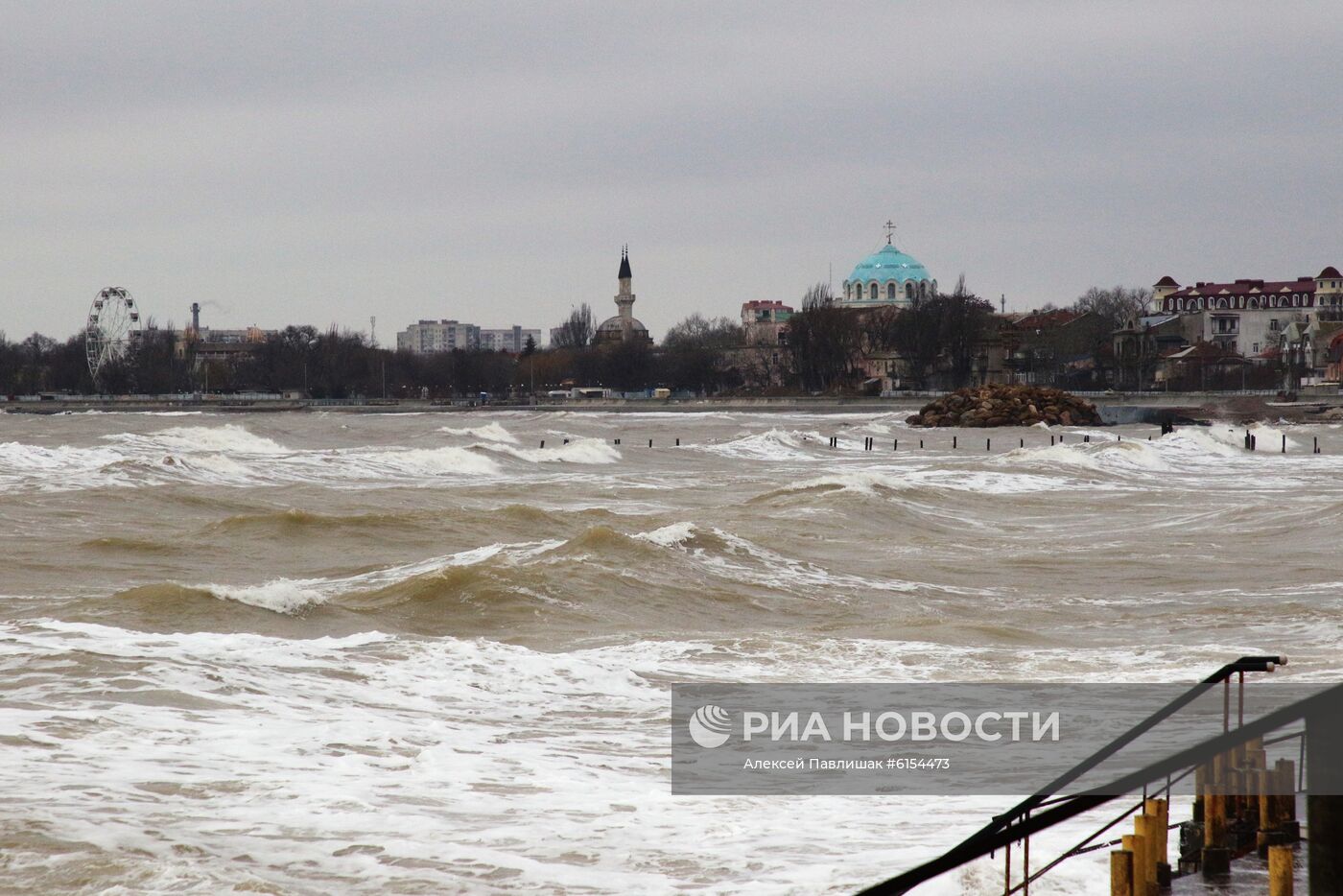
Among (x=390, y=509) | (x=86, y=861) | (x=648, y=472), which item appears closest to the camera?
(x=86, y=861)

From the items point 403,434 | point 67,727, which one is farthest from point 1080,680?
point 403,434

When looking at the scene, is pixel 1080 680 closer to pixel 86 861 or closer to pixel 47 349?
pixel 86 861

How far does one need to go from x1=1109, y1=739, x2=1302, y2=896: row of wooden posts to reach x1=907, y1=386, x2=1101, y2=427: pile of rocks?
76.7 metres

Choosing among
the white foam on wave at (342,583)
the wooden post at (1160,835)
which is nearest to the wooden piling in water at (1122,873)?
the wooden post at (1160,835)

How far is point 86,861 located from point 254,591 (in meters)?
8.25

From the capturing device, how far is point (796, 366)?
5162 inches

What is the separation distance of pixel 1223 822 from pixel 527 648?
744 centimetres

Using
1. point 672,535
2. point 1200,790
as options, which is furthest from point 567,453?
point 1200,790

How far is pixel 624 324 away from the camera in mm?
173000

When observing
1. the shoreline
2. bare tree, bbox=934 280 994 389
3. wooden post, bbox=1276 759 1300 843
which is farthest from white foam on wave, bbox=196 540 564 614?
bare tree, bbox=934 280 994 389

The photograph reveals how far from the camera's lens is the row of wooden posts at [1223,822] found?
4.70 metres

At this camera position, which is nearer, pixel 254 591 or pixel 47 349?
pixel 254 591

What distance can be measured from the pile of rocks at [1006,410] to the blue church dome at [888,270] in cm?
7833

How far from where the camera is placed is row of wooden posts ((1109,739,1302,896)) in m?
4.70
